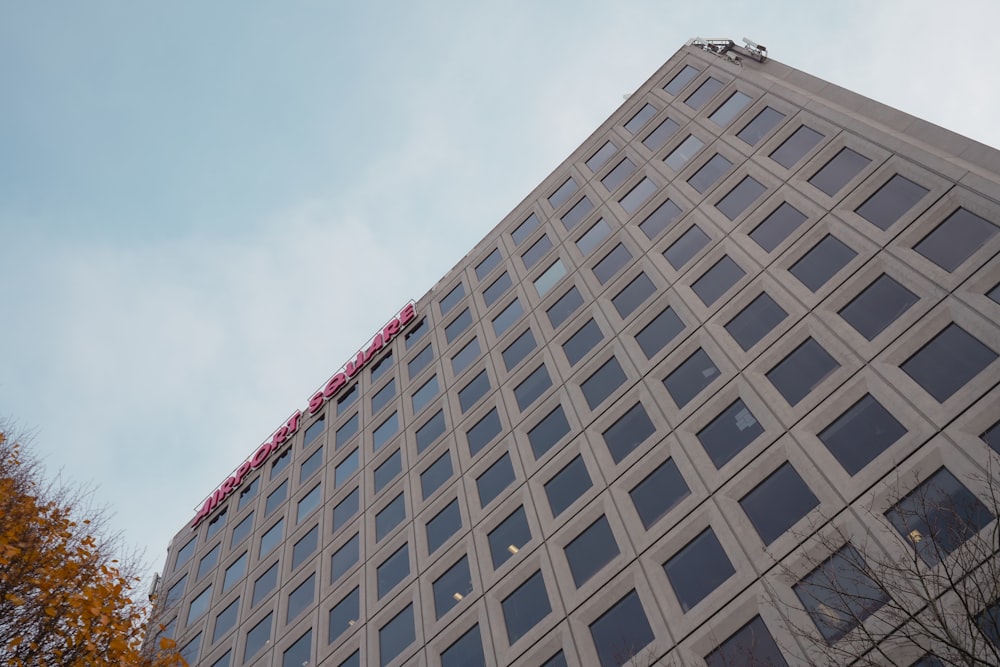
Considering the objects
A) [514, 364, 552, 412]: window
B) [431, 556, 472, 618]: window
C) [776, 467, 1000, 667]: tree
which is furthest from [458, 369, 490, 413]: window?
[776, 467, 1000, 667]: tree

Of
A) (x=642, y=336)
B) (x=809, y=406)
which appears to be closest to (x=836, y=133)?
(x=642, y=336)

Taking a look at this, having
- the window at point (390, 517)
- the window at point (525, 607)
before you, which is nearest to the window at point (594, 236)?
the window at point (390, 517)

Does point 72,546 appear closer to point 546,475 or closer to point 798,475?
point 546,475

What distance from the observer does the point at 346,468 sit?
3750 cm

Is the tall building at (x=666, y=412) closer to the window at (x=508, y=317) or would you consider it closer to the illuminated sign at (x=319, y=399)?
the window at (x=508, y=317)

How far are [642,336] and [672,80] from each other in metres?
18.9

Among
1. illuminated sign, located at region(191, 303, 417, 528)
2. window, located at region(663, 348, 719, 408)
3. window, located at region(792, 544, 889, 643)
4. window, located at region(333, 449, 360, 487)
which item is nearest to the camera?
window, located at region(792, 544, 889, 643)

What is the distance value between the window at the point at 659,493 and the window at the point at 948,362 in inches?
280

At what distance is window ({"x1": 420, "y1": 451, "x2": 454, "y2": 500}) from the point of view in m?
30.9

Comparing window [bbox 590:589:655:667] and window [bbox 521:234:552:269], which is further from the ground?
window [bbox 521:234:552:269]

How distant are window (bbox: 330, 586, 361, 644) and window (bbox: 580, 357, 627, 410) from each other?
12.6 metres

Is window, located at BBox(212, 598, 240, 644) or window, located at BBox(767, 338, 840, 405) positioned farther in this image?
window, located at BBox(212, 598, 240, 644)

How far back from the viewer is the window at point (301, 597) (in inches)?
1266

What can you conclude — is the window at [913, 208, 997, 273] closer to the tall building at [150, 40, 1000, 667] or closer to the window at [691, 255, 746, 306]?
the tall building at [150, 40, 1000, 667]
